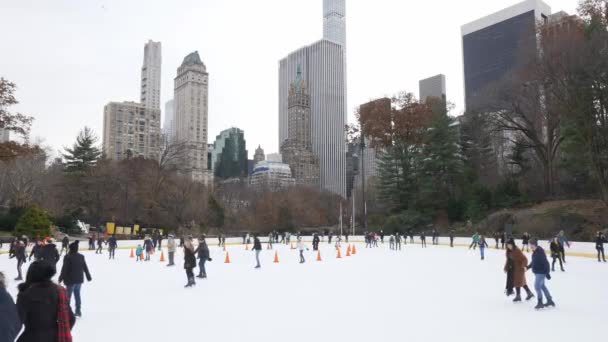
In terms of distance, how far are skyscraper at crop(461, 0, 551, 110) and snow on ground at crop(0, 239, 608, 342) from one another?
267 feet

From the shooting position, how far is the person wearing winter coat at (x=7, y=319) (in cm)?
348

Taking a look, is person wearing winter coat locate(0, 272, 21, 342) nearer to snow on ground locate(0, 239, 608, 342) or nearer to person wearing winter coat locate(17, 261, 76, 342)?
person wearing winter coat locate(17, 261, 76, 342)

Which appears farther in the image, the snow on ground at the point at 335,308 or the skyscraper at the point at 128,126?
the skyscraper at the point at 128,126

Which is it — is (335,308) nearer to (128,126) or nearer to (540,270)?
(540,270)

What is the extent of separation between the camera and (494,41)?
105250 mm

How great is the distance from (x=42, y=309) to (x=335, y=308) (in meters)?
6.56

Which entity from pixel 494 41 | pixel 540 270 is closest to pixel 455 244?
pixel 540 270

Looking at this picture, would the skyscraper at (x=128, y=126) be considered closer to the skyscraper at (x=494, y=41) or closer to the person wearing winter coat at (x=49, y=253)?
the skyscraper at (x=494, y=41)

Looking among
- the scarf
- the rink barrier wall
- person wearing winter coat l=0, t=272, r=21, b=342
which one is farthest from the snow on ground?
A: the rink barrier wall

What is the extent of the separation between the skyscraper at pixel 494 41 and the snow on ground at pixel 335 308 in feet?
267

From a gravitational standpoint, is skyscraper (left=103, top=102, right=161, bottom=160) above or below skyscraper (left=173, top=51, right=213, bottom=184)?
below

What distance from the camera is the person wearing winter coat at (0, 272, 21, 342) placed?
348 centimetres

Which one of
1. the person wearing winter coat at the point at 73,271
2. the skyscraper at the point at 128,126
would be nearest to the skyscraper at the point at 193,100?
the skyscraper at the point at 128,126

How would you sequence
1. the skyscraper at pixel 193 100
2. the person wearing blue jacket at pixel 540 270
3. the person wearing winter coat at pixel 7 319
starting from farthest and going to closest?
the skyscraper at pixel 193 100, the person wearing blue jacket at pixel 540 270, the person wearing winter coat at pixel 7 319
